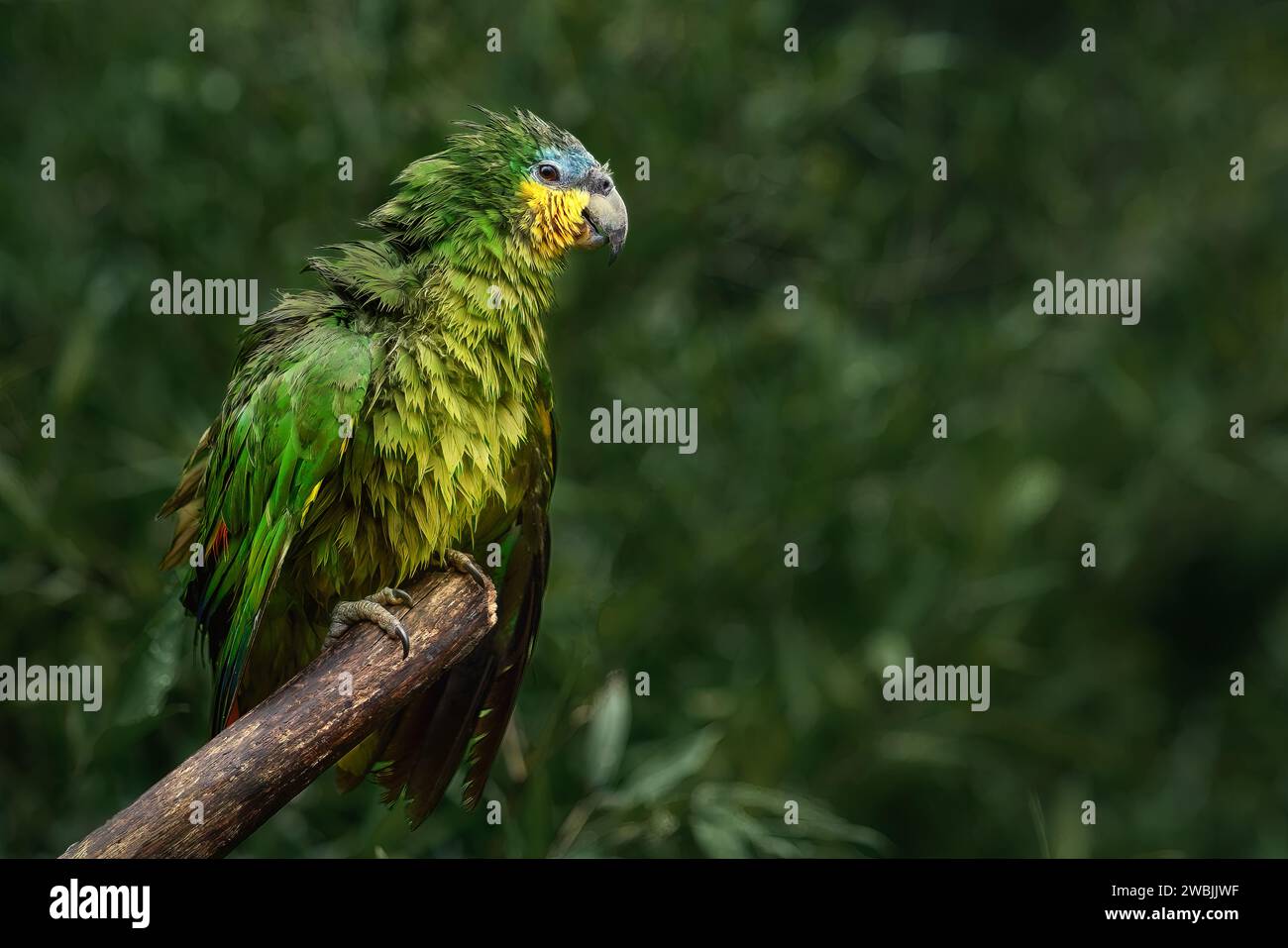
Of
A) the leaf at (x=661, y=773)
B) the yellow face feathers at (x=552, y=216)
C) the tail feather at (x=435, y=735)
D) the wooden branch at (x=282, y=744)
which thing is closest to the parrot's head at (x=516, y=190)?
the yellow face feathers at (x=552, y=216)

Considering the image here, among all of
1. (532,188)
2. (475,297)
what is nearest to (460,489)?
(475,297)

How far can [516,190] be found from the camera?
2.94m

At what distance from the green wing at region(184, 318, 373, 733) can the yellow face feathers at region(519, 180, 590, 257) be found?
43 cm

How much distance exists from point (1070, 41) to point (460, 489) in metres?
4.84

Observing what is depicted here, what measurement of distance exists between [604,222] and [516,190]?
0.21m

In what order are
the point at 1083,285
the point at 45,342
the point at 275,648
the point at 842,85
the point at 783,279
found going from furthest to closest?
the point at 1083,285 → the point at 783,279 → the point at 842,85 → the point at 45,342 → the point at 275,648

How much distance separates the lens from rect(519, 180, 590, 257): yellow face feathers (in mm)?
2945

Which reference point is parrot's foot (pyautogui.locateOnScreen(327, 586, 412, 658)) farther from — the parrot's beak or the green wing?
the parrot's beak

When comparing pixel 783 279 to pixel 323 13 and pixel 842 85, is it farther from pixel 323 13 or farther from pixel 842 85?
pixel 323 13

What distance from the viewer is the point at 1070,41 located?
665 cm

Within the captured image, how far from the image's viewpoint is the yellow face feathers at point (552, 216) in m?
2.95

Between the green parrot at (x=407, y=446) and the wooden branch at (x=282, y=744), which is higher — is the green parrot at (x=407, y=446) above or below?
above

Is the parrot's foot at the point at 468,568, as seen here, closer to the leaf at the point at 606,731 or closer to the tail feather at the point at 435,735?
the tail feather at the point at 435,735
